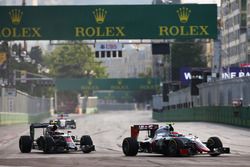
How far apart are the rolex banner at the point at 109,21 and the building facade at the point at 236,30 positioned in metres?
59.8

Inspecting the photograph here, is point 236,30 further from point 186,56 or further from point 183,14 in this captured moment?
point 183,14

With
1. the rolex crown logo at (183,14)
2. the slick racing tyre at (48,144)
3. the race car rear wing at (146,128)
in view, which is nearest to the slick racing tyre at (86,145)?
the slick racing tyre at (48,144)

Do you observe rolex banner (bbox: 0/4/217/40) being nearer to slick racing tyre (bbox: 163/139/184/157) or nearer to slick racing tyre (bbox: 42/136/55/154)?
slick racing tyre (bbox: 42/136/55/154)

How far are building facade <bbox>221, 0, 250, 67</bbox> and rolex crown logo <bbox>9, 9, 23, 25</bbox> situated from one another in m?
63.4

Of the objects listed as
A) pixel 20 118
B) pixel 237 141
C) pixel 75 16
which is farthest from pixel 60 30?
pixel 20 118

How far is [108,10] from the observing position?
5756 centimetres

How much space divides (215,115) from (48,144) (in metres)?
38.9

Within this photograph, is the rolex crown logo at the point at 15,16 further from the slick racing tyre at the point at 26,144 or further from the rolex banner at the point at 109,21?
the slick racing tyre at the point at 26,144

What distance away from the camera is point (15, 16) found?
2256 inches

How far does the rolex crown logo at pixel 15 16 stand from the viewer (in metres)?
57.3

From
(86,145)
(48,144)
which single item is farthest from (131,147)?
(48,144)

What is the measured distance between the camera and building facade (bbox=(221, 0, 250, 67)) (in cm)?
12162

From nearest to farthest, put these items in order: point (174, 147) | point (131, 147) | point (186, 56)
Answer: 1. point (174, 147)
2. point (131, 147)
3. point (186, 56)

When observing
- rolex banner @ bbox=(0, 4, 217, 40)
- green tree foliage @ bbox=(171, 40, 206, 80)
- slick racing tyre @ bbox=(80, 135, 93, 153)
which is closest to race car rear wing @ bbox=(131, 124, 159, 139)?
slick racing tyre @ bbox=(80, 135, 93, 153)
